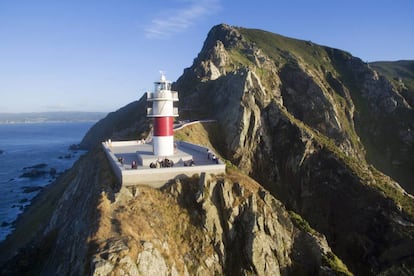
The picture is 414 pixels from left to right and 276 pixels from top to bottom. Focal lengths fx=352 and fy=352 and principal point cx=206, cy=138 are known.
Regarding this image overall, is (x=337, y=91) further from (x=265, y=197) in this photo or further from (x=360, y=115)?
(x=265, y=197)

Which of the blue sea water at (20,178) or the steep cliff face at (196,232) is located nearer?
the steep cliff face at (196,232)

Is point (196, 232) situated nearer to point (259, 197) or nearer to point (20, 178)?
point (259, 197)

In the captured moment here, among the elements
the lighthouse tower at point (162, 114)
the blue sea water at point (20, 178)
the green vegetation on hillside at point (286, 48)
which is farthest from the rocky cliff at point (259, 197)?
the blue sea water at point (20, 178)

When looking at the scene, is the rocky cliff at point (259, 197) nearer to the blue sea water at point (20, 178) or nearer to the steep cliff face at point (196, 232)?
the steep cliff face at point (196, 232)

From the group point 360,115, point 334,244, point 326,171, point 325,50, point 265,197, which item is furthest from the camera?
point 325,50

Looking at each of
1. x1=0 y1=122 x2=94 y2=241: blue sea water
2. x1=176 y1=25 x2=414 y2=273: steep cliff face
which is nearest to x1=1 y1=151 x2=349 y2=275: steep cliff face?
x1=176 y1=25 x2=414 y2=273: steep cliff face

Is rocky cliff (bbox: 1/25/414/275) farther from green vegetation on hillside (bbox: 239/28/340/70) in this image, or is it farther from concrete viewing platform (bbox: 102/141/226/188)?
green vegetation on hillside (bbox: 239/28/340/70)

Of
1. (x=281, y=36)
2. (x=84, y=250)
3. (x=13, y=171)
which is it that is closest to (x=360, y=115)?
(x=281, y=36)
